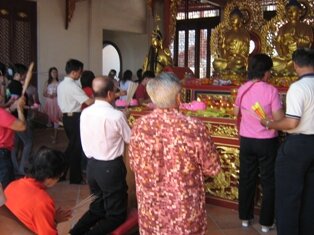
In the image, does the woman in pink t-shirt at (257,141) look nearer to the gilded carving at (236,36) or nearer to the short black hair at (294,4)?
the gilded carving at (236,36)

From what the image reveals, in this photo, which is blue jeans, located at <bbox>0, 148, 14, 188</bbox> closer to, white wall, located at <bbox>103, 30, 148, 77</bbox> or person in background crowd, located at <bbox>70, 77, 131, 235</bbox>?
person in background crowd, located at <bbox>70, 77, 131, 235</bbox>

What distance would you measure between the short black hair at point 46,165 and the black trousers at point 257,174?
150cm

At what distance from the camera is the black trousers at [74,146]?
4.22 m

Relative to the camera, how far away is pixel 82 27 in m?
8.72

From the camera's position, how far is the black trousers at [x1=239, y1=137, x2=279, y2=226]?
2.94 metres

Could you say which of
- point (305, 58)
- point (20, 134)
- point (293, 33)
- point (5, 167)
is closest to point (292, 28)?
point (293, 33)

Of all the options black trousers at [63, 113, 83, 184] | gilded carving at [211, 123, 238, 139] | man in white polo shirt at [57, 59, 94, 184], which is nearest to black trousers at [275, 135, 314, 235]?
gilded carving at [211, 123, 238, 139]

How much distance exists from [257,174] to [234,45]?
165 inches

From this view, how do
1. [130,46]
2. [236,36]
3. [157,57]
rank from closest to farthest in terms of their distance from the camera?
[157,57], [236,36], [130,46]

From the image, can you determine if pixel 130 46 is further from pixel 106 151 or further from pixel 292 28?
pixel 106 151

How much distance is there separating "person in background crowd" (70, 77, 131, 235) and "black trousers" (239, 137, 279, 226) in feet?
2.96

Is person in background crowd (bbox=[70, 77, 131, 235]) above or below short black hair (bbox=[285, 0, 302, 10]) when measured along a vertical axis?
below

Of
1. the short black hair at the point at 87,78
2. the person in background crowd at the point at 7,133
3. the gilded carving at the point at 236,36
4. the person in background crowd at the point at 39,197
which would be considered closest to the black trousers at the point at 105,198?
the person in background crowd at the point at 7,133

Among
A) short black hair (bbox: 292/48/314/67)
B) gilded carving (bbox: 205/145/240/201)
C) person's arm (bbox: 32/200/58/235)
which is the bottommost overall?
gilded carving (bbox: 205/145/240/201)
